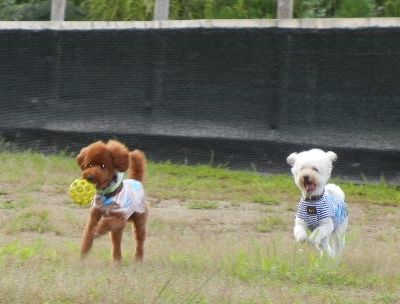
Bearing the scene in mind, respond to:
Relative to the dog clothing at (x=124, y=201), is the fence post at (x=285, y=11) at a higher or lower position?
higher

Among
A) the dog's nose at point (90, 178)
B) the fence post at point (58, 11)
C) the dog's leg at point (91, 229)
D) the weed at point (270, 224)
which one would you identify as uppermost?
the fence post at point (58, 11)

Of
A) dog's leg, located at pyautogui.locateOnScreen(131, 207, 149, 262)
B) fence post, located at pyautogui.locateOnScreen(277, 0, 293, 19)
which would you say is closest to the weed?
dog's leg, located at pyautogui.locateOnScreen(131, 207, 149, 262)

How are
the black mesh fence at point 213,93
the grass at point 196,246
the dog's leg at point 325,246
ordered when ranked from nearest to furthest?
1. the grass at point 196,246
2. the dog's leg at point 325,246
3. the black mesh fence at point 213,93

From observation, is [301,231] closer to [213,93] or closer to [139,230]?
[139,230]

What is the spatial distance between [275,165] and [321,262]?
4.37 metres

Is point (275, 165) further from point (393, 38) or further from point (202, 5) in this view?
point (202, 5)

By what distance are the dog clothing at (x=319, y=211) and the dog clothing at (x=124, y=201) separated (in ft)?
4.06

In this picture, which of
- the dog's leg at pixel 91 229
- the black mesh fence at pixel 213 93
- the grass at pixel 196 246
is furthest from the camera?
the black mesh fence at pixel 213 93

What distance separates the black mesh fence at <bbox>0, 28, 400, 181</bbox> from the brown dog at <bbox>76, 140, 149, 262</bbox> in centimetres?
416

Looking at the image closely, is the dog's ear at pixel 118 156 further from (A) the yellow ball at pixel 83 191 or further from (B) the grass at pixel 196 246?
(B) the grass at pixel 196 246

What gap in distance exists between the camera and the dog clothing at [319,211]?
27.0 feet

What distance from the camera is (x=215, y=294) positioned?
6.37 m

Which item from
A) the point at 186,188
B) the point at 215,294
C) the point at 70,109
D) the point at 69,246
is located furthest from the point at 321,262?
the point at 70,109

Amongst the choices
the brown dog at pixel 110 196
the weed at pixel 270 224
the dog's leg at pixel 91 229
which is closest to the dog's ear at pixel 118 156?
the brown dog at pixel 110 196
